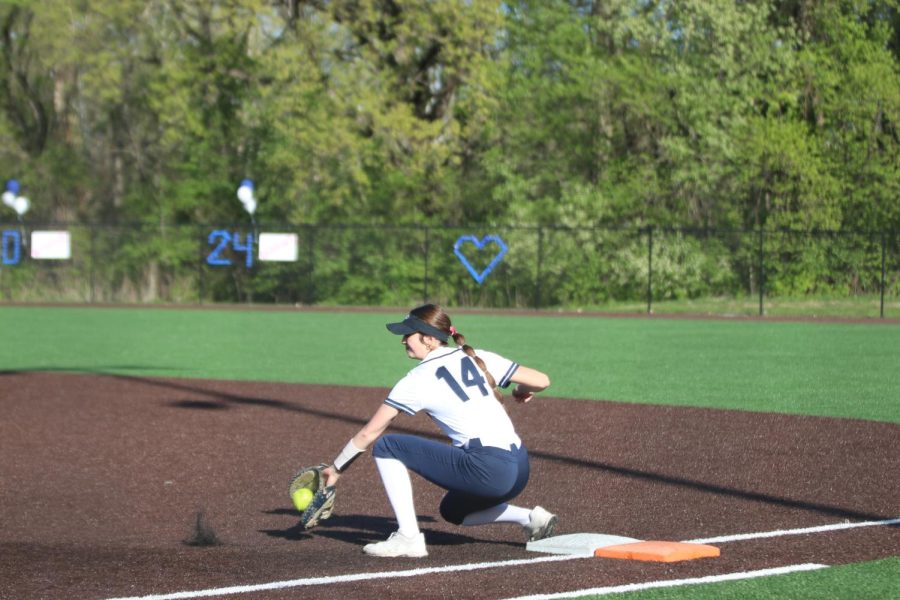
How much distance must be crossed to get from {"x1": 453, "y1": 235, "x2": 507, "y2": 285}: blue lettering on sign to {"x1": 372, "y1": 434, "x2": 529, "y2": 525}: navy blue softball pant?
34803 mm

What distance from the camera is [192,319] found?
1443 inches

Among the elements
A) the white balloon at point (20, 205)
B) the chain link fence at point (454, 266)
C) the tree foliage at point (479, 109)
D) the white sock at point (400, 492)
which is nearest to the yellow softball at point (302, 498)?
the white sock at point (400, 492)

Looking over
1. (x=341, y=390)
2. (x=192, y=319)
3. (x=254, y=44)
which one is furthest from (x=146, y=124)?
(x=341, y=390)

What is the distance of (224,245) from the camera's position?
154 feet

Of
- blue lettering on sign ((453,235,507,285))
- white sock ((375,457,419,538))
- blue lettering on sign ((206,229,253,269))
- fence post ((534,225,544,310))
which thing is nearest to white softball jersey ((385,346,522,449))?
white sock ((375,457,419,538))

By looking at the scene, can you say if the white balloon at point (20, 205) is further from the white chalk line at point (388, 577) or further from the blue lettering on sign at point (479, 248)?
the white chalk line at point (388, 577)

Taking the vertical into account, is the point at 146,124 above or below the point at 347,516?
above

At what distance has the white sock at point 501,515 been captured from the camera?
8.31 meters

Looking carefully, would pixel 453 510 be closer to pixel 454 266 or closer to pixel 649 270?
pixel 649 270

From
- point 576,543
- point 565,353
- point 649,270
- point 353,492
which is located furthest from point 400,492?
point 649,270

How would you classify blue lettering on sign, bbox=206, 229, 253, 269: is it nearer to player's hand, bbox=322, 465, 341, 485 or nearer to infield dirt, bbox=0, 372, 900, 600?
infield dirt, bbox=0, 372, 900, 600

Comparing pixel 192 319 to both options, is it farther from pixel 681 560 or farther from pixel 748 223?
pixel 681 560

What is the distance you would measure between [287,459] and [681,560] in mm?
5579

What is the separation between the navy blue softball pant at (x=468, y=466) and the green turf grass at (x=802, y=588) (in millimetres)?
1376
